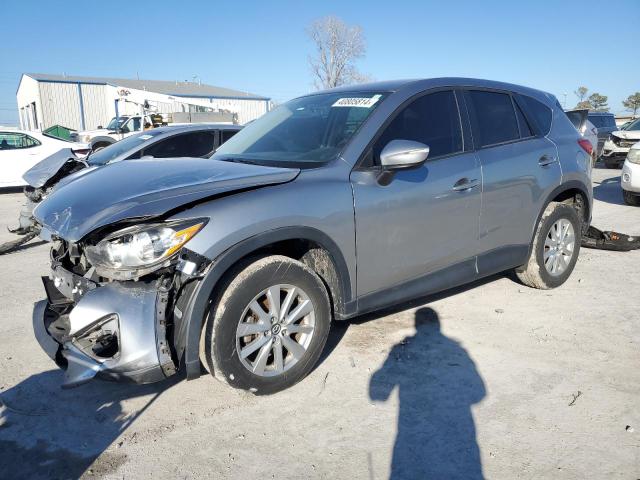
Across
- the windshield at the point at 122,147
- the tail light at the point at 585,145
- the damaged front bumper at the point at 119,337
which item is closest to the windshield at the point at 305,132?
the damaged front bumper at the point at 119,337

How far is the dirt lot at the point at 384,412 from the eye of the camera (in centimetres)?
240

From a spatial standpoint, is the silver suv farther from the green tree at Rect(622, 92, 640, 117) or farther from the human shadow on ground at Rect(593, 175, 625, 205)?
the green tree at Rect(622, 92, 640, 117)

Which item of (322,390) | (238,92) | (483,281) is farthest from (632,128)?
(238,92)

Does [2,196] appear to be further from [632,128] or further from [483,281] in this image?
[632,128]

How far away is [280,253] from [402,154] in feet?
3.09

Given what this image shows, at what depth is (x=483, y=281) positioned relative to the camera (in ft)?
16.6

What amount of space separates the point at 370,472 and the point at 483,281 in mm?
3128

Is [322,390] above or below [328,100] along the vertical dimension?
below

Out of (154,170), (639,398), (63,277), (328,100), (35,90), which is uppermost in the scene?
(35,90)

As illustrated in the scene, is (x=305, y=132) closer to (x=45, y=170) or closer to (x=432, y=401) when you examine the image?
(x=432, y=401)

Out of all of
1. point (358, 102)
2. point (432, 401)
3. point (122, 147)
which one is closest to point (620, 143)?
point (122, 147)

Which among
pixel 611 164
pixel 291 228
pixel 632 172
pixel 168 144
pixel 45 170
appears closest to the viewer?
pixel 291 228

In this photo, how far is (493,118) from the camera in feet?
13.4

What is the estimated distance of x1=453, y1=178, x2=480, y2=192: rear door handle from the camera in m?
3.56
